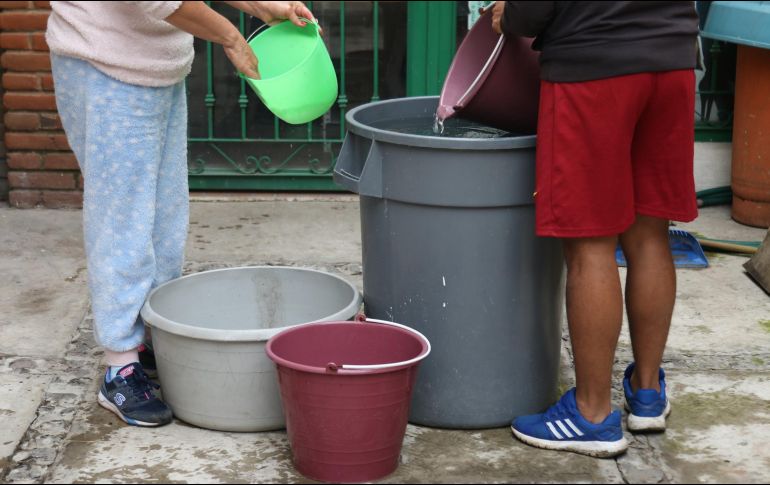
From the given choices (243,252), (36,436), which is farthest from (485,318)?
(243,252)

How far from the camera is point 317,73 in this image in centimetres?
332

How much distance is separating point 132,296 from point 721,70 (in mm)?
3455

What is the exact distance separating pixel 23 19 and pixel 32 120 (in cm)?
46

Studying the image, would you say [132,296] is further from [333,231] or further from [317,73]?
[333,231]

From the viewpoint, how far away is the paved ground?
3.07 m

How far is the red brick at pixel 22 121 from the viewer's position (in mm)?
5266

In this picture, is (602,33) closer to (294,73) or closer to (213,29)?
(294,73)

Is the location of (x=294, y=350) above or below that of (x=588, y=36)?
below

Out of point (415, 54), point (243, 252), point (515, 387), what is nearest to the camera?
point (515, 387)

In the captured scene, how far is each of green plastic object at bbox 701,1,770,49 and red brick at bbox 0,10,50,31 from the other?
305cm

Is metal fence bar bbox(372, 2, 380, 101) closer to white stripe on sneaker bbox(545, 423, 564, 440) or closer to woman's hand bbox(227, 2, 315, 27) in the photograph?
woman's hand bbox(227, 2, 315, 27)

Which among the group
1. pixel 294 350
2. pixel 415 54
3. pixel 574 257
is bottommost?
pixel 294 350

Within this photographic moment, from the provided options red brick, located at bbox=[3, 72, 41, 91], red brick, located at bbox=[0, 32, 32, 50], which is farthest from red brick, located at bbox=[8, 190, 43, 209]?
red brick, located at bbox=[0, 32, 32, 50]

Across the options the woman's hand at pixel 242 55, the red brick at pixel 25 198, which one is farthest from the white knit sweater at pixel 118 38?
the red brick at pixel 25 198
